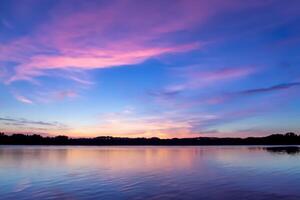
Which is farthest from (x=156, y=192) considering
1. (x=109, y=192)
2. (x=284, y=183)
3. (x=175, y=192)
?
(x=284, y=183)

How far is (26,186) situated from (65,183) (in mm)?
3631

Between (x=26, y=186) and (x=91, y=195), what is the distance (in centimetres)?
824

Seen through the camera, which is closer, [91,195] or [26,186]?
[91,195]

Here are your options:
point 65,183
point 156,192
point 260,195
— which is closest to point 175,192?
point 156,192

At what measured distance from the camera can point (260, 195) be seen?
26109 millimetres

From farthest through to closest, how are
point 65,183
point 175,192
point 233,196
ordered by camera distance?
point 65,183
point 175,192
point 233,196

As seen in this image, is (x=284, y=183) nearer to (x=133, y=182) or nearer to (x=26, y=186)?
(x=133, y=182)

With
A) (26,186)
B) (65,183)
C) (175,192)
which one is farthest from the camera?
(65,183)

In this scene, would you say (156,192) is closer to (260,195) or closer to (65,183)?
(260,195)

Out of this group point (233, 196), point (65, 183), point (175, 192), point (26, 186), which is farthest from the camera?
point (65, 183)

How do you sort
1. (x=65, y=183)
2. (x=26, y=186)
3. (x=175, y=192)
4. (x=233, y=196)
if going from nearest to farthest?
(x=233, y=196), (x=175, y=192), (x=26, y=186), (x=65, y=183)

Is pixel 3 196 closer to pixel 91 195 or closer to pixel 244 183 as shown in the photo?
pixel 91 195

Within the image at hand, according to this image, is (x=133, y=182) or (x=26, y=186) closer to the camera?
(x=26, y=186)

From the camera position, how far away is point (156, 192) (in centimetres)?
2719
